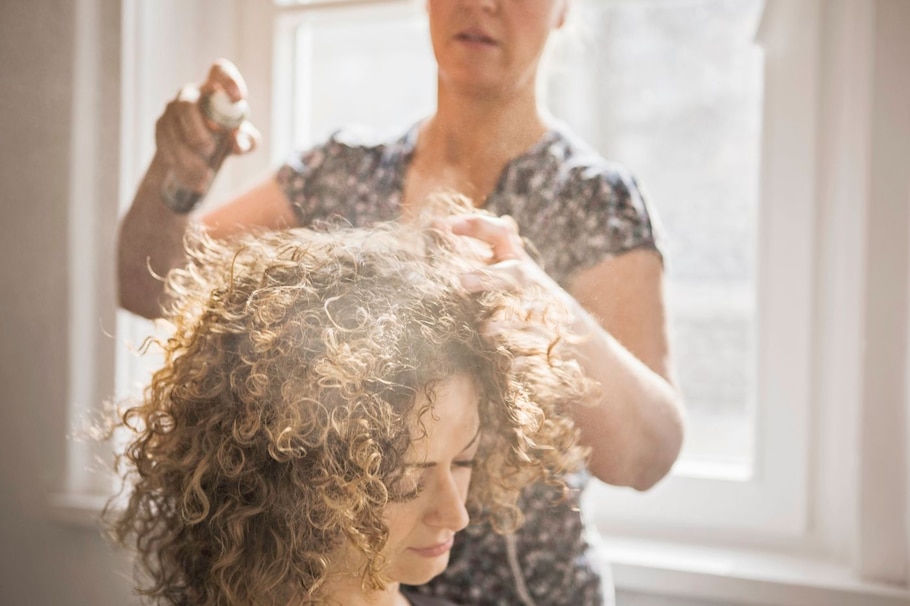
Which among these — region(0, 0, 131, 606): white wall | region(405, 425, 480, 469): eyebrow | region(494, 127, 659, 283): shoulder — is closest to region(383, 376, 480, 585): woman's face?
region(405, 425, 480, 469): eyebrow

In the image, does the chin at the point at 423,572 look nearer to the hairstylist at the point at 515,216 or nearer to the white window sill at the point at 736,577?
the hairstylist at the point at 515,216

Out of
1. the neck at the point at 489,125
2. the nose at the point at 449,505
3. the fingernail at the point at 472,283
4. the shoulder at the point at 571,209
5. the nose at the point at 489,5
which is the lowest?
the nose at the point at 449,505

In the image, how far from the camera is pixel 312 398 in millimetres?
479

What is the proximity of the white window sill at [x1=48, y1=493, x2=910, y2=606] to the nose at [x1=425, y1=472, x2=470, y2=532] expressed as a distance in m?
0.14

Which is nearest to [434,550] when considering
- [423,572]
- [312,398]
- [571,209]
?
[423,572]

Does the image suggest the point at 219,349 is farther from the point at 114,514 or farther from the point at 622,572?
the point at 622,572

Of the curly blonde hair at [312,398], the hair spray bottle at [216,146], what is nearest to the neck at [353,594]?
the curly blonde hair at [312,398]

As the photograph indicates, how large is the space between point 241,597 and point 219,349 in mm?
163

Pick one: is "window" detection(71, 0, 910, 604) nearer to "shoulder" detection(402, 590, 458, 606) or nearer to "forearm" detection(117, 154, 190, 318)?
"forearm" detection(117, 154, 190, 318)

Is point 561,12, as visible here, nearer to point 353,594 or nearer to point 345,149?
point 345,149

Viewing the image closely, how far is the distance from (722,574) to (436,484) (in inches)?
9.4

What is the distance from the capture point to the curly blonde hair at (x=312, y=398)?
480mm

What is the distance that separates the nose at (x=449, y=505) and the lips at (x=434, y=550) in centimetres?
2

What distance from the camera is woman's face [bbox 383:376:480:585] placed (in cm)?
50
